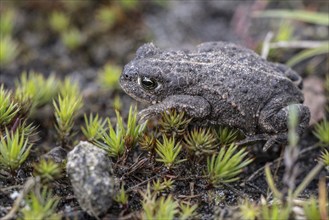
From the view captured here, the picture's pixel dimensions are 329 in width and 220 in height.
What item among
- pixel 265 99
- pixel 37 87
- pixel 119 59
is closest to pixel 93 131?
pixel 37 87

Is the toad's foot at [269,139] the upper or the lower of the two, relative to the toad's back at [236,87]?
lower

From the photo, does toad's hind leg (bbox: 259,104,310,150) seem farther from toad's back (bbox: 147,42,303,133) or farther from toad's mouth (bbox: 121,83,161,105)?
toad's mouth (bbox: 121,83,161,105)

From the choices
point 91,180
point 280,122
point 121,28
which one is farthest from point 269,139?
point 121,28

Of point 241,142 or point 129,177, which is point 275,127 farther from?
point 129,177

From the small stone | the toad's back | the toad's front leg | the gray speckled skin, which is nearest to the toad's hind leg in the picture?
the gray speckled skin

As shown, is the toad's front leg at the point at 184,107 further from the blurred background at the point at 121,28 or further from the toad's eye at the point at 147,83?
the blurred background at the point at 121,28

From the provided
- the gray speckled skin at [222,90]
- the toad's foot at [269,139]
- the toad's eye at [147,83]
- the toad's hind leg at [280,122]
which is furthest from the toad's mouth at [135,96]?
the toad's hind leg at [280,122]

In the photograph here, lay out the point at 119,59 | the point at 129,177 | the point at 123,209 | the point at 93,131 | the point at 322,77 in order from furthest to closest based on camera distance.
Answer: the point at 119,59 → the point at 322,77 → the point at 93,131 → the point at 129,177 → the point at 123,209
